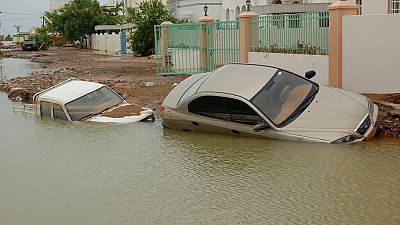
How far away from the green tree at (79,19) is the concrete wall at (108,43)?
310 cm

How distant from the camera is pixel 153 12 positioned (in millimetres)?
40625

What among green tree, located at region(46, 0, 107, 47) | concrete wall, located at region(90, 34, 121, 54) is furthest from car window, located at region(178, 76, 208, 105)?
green tree, located at region(46, 0, 107, 47)

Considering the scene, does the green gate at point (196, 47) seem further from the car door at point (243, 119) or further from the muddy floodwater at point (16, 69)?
the muddy floodwater at point (16, 69)

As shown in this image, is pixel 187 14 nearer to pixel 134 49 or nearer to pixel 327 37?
pixel 134 49

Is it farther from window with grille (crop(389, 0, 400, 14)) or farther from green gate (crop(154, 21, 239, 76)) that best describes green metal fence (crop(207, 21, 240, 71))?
window with grille (crop(389, 0, 400, 14))

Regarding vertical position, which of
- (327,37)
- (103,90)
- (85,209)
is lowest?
(85,209)

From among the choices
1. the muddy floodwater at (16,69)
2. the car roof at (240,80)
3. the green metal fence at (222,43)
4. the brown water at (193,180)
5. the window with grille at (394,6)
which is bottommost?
the brown water at (193,180)

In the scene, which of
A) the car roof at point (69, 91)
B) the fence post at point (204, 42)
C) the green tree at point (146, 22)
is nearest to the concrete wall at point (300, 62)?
the fence post at point (204, 42)

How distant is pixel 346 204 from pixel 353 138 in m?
3.51

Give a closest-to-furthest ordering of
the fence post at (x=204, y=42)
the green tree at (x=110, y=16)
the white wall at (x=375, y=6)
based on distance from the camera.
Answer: the white wall at (x=375, y=6)
the fence post at (x=204, y=42)
the green tree at (x=110, y=16)

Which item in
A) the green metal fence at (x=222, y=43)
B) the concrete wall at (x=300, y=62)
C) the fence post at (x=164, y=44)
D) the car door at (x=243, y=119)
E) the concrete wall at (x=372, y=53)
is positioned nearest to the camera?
the car door at (x=243, y=119)

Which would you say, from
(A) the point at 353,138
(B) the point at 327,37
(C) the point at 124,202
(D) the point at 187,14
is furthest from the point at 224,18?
(C) the point at 124,202

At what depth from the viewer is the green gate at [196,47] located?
73.8 ft

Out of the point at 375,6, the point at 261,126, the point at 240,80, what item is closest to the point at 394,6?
the point at 375,6
